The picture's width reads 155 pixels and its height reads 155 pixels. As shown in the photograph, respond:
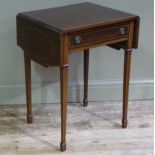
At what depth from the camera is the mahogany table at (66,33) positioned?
6.44 ft

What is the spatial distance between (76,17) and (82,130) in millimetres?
735

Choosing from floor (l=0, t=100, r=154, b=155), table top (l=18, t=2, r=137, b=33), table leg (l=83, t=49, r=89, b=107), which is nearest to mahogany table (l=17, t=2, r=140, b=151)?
table top (l=18, t=2, r=137, b=33)

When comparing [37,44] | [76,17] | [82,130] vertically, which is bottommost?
[82,130]

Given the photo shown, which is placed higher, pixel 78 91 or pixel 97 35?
pixel 97 35

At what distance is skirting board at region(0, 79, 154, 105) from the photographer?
2.73m

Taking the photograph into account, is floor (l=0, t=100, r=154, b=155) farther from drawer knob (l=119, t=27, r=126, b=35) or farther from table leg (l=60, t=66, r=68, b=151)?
drawer knob (l=119, t=27, r=126, b=35)

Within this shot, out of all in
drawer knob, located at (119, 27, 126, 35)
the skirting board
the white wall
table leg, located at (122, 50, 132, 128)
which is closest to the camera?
drawer knob, located at (119, 27, 126, 35)

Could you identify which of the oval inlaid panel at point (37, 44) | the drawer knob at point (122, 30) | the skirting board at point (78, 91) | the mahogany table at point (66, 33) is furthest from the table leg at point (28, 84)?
the drawer knob at point (122, 30)

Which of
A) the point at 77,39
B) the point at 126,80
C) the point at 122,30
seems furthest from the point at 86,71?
the point at 77,39

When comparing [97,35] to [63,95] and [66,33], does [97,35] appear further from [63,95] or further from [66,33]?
[63,95]

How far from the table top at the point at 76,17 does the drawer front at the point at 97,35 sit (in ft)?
0.17

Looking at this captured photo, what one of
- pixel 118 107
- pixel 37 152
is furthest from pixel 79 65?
pixel 37 152

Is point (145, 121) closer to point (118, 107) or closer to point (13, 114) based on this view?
point (118, 107)

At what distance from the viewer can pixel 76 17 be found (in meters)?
2.11
